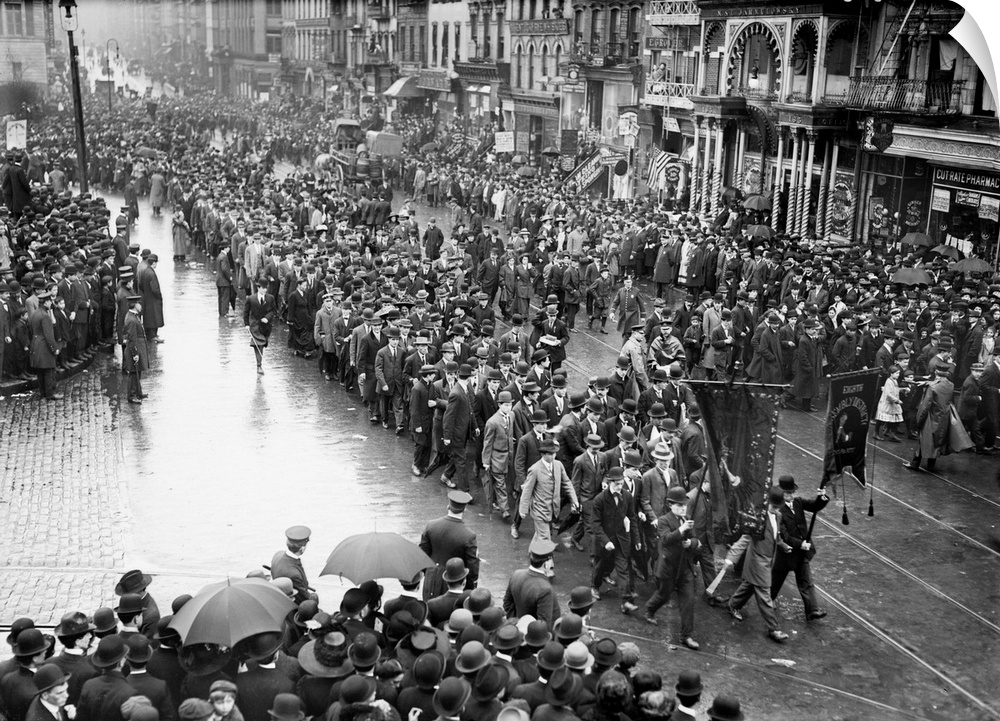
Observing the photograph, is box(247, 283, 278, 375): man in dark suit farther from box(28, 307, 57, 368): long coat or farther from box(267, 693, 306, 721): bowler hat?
box(267, 693, 306, 721): bowler hat

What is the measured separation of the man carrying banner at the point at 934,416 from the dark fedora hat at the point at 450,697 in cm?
1050

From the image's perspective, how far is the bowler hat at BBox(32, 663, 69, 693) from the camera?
288 inches

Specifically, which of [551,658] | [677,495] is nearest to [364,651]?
[551,658]

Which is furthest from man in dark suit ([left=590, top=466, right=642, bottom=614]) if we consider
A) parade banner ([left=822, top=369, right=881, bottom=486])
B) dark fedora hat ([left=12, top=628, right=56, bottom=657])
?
dark fedora hat ([left=12, top=628, right=56, bottom=657])

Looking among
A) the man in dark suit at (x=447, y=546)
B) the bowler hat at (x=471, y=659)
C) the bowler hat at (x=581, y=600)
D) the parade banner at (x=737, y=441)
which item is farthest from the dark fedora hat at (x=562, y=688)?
the parade banner at (x=737, y=441)

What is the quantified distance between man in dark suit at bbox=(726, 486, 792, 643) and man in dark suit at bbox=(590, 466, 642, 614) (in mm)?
1124

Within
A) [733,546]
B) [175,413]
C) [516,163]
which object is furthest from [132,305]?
[516,163]

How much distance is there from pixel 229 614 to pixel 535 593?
8.78ft

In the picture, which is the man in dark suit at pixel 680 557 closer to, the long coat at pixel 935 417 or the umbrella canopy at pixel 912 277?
the long coat at pixel 935 417

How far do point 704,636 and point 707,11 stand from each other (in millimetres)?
31587

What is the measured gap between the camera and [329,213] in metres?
33.8

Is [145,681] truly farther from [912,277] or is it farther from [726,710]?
[912,277]

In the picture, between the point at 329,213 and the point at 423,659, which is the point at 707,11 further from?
the point at 423,659

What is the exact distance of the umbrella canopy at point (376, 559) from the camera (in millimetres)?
9250
